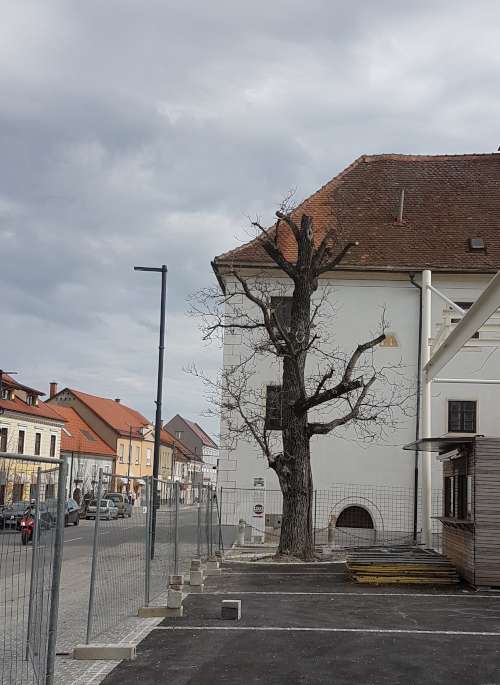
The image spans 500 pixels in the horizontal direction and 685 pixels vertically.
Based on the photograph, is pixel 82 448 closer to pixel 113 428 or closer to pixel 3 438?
pixel 113 428

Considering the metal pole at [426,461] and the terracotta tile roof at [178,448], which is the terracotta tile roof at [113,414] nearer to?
the terracotta tile roof at [178,448]

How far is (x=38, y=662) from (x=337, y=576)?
13.2m

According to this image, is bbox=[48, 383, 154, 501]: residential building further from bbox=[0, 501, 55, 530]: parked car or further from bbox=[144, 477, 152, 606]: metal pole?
bbox=[0, 501, 55, 530]: parked car

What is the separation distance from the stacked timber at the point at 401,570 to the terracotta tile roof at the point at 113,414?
80144mm

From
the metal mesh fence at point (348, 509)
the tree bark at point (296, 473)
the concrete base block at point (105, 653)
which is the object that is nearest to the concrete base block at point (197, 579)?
the concrete base block at point (105, 653)

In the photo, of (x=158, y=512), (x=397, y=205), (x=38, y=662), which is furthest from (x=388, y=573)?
(x=397, y=205)

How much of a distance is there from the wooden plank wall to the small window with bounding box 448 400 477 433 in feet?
50.8

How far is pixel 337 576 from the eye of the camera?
1928 cm

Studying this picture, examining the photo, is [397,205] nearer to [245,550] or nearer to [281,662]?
[245,550]

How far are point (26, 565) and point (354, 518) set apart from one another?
86.4 ft

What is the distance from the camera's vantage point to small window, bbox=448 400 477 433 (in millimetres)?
32469

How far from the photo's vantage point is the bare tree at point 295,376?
23.2 metres

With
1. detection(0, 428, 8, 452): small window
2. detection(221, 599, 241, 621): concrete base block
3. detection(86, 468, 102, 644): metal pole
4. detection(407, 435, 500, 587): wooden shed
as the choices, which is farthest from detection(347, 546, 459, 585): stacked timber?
detection(0, 428, 8, 452): small window

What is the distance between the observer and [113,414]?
10375 cm
